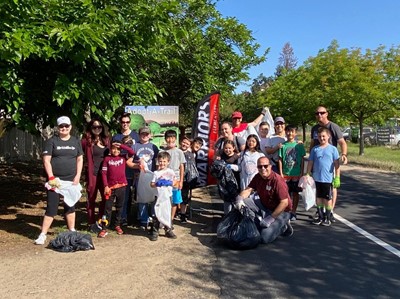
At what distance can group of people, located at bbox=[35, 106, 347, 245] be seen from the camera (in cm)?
583

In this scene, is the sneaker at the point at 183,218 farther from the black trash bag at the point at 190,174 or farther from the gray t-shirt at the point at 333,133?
the gray t-shirt at the point at 333,133

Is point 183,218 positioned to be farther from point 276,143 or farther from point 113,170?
point 276,143

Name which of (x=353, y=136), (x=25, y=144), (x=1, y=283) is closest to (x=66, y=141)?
(x=1, y=283)

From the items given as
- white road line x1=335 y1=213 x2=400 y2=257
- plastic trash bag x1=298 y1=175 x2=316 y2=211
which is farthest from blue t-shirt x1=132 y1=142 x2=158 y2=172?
white road line x1=335 y1=213 x2=400 y2=257

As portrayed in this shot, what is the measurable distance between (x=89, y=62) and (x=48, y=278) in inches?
122

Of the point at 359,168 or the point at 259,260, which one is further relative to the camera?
the point at 359,168

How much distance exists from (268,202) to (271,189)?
213 millimetres

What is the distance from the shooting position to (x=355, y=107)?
20.2 m

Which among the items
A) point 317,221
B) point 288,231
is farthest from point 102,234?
point 317,221

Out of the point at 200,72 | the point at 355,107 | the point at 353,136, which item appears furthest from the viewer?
the point at 353,136

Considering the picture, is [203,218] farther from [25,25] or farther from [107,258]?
[25,25]

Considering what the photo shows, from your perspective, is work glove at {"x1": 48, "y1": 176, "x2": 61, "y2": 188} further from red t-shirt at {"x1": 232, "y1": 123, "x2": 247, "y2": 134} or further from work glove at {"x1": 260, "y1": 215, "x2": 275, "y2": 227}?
red t-shirt at {"x1": 232, "y1": 123, "x2": 247, "y2": 134}

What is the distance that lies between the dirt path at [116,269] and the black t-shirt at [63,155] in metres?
1.01

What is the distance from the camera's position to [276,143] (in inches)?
289
